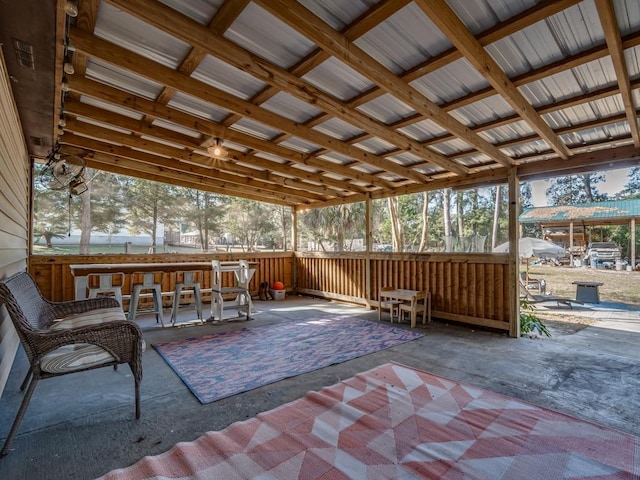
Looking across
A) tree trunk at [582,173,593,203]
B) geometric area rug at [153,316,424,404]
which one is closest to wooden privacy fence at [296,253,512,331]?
geometric area rug at [153,316,424,404]

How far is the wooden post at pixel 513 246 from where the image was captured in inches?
185

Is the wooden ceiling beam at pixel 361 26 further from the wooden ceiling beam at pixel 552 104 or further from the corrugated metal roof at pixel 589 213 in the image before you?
the corrugated metal roof at pixel 589 213

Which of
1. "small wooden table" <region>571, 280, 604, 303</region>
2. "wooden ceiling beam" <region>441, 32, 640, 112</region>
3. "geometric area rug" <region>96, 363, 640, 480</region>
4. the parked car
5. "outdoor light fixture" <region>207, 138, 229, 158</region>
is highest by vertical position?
"wooden ceiling beam" <region>441, 32, 640, 112</region>

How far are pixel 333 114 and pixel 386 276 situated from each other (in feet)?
14.1

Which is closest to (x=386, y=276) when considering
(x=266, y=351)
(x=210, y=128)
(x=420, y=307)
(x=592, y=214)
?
(x=420, y=307)

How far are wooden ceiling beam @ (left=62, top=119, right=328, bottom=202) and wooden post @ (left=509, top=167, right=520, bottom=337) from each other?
4269 mm

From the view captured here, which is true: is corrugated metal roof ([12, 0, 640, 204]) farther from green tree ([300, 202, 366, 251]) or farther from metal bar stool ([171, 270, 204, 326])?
green tree ([300, 202, 366, 251])

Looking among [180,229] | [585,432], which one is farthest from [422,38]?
[180,229]

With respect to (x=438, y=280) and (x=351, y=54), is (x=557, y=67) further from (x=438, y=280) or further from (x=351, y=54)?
(x=438, y=280)

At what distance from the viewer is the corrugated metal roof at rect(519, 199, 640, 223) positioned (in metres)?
11.6

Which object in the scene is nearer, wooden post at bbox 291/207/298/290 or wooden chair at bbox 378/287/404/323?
wooden chair at bbox 378/287/404/323

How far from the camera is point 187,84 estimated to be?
9.18 ft

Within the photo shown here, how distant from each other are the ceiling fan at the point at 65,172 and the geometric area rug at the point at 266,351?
2505 mm

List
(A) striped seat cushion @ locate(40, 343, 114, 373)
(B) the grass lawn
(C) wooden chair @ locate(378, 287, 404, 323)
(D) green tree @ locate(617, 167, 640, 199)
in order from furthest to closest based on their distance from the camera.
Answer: (D) green tree @ locate(617, 167, 640, 199) → (B) the grass lawn → (C) wooden chair @ locate(378, 287, 404, 323) → (A) striped seat cushion @ locate(40, 343, 114, 373)
